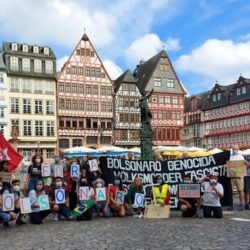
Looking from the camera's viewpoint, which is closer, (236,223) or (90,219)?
(236,223)

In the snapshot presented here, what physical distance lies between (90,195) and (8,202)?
7.51 ft

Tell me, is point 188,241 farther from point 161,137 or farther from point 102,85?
point 161,137

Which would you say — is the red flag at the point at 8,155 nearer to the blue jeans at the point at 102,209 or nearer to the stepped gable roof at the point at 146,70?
the blue jeans at the point at 102,209

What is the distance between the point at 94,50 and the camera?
2638 inches

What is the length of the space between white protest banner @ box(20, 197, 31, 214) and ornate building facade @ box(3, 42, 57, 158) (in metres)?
51.5

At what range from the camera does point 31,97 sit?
65.6 metres

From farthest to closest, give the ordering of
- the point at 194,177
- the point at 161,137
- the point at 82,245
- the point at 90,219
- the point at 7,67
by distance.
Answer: the point at 161,137, the point at 7,67, the point at 194,177, the point at 90,219, the point at 82,245

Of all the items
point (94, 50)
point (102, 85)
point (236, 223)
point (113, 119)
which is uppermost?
point (94, 50)

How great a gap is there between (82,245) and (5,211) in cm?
390

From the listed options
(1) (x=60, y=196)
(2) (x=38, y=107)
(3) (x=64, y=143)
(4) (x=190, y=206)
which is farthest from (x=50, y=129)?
(4) (x=190, y=206)

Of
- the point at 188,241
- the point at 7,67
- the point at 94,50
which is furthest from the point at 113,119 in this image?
the point at 188,241

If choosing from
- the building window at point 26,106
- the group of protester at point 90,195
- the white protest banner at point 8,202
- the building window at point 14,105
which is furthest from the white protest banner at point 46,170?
the building window at point 26,106

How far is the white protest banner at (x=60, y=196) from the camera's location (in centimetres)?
1301

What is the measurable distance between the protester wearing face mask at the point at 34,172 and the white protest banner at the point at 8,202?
998mm
